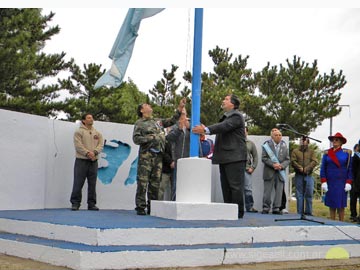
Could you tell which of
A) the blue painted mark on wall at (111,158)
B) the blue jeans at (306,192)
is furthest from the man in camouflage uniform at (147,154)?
the blue jeans at (306,192)

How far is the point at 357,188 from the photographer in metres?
9.84

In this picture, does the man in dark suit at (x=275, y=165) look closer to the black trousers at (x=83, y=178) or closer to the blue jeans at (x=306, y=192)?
the blue jeans at (x=306, y=192)

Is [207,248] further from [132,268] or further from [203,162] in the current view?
[203,162]

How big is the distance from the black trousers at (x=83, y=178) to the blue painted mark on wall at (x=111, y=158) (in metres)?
0.92

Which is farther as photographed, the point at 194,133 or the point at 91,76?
the point at 91,76

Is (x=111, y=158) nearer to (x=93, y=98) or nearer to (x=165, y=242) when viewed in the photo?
(x=165, y=242)

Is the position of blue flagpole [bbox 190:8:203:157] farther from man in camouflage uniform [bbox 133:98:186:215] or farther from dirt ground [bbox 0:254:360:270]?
dirt ground [bbox 0:254:360:270]

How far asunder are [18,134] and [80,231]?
333 cm

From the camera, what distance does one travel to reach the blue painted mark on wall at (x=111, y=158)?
9.14 metres

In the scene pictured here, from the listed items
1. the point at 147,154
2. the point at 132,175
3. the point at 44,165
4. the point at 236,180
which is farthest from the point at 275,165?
the point at 44,165

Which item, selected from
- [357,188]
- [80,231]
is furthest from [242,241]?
[357,188]

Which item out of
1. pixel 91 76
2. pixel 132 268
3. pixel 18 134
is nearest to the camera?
pixel 132 268

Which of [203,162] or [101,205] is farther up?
[203,162]

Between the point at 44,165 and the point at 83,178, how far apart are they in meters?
0.75
